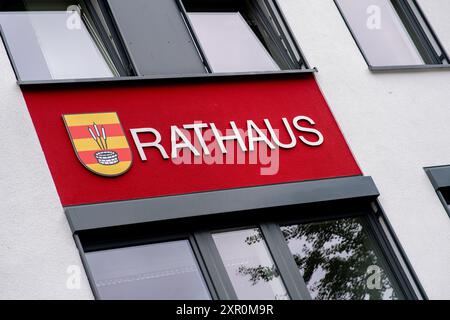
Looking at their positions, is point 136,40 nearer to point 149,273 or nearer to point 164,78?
point 164,78

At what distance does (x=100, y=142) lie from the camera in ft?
26.0

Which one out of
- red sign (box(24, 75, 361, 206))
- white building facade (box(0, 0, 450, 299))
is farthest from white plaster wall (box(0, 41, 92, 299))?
red sign (box(24, 75, 361, 206))

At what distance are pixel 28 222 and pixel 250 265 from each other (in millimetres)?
1887

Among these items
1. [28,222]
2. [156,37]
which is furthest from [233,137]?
[28,222]

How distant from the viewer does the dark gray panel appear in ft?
29.1

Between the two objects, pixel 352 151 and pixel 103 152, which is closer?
pixel 103 152

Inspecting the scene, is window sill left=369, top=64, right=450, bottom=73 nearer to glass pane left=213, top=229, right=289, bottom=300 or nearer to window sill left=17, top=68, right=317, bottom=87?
window sill left=17, top=68, right=317, bottom=87

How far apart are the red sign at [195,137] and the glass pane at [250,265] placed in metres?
0.48

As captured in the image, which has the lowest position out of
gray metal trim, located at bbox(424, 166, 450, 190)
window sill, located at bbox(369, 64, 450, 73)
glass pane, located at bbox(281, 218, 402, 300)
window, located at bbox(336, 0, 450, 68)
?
glass pane, located at bbox(281, 218, 402, 300)

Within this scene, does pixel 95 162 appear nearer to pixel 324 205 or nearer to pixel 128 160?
pixel 128 160

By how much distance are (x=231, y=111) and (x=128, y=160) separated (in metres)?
1.24

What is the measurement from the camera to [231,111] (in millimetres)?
8672

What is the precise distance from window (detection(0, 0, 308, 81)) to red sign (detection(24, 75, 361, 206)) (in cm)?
39

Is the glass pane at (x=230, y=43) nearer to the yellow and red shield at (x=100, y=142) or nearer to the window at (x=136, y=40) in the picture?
the window at (x=136, y=40)
